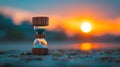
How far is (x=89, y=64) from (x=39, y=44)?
2772 millimetres

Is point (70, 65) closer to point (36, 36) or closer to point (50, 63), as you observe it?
point (50, 63)

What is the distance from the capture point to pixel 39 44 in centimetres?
1085

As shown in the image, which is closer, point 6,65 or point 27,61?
point 6,65

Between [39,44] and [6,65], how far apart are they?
2935mm

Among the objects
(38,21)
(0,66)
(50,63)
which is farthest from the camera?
(38,21)

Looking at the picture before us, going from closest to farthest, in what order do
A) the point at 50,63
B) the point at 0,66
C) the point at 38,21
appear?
the point at 0,66 → the point at 50,63 → the point at 38,21

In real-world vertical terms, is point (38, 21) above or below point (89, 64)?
above

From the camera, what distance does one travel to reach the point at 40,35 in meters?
10.9

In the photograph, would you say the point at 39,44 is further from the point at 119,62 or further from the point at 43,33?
the point at 119,62

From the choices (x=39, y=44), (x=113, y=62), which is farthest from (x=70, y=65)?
(x=39, y=44)

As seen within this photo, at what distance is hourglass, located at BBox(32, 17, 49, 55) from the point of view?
10.7 meters

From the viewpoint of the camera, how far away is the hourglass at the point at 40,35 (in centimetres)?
1074

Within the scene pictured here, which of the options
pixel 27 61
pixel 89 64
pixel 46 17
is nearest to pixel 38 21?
pixel 46 17

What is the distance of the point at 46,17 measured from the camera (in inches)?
424
